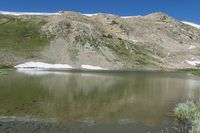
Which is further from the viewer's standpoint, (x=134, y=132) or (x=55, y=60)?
(x=55, y=60)

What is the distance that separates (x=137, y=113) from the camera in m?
37.1

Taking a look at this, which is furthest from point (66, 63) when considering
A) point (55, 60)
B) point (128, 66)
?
point (128, 66)

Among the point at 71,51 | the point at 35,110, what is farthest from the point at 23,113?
the point at 71,51

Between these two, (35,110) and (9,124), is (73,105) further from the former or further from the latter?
(9,124)

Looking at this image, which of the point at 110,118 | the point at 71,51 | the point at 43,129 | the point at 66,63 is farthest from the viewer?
Answer: the point at 71,51

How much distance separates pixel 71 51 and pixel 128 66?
3232 cm

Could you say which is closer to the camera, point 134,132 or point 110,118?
point 134,132

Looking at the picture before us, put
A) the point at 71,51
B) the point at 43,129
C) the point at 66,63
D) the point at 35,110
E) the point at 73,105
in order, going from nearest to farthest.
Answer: the point at 43,129 < the point at 35,110 < the point at 73,105 < the point at 66,63 < the point at 71,51

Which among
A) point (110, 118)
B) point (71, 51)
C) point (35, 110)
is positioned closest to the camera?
point (110, 118)

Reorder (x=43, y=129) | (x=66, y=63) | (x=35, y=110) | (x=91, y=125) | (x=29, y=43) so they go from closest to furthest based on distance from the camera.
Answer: (x=43, y=129), (x=91, y=125), (x=35, y=110), (x=66, y=63), (x=29, y=43)

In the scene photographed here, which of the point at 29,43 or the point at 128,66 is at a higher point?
the point at 29,43

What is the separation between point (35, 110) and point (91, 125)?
939 centimetres

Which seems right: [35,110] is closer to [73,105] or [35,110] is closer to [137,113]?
[73,105]

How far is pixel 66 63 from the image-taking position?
168375 millimetres
